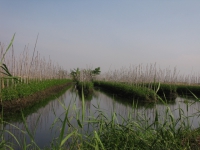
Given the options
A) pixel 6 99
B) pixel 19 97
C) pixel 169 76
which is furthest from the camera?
pixel 169 76

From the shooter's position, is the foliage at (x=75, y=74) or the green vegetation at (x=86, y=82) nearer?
the green vegetation at (x=86, y=82)

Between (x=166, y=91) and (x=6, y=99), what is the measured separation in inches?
400

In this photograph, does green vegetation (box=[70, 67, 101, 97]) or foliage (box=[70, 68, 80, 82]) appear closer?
green vegetation (box=[70, 67, 101, 97])

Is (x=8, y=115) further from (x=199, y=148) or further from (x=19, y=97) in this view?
(x=199, y=148)

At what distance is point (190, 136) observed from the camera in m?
1.99

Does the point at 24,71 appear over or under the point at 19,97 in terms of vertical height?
over

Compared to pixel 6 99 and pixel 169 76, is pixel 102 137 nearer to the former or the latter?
pixel 6 99

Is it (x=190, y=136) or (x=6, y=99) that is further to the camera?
(x=6, y=99)

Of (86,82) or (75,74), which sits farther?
(75,74)

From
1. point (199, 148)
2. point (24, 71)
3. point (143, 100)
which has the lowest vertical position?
point (143, 100)

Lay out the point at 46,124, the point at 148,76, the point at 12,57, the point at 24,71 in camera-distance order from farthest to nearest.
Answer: the point at 148,76
the point at 24,71
the point at 12,57
the point at 46,124

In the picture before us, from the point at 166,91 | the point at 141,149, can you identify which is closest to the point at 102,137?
the point at 141,149

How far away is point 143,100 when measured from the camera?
11.3 metres

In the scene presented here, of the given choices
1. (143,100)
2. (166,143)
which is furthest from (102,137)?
(143,100)
